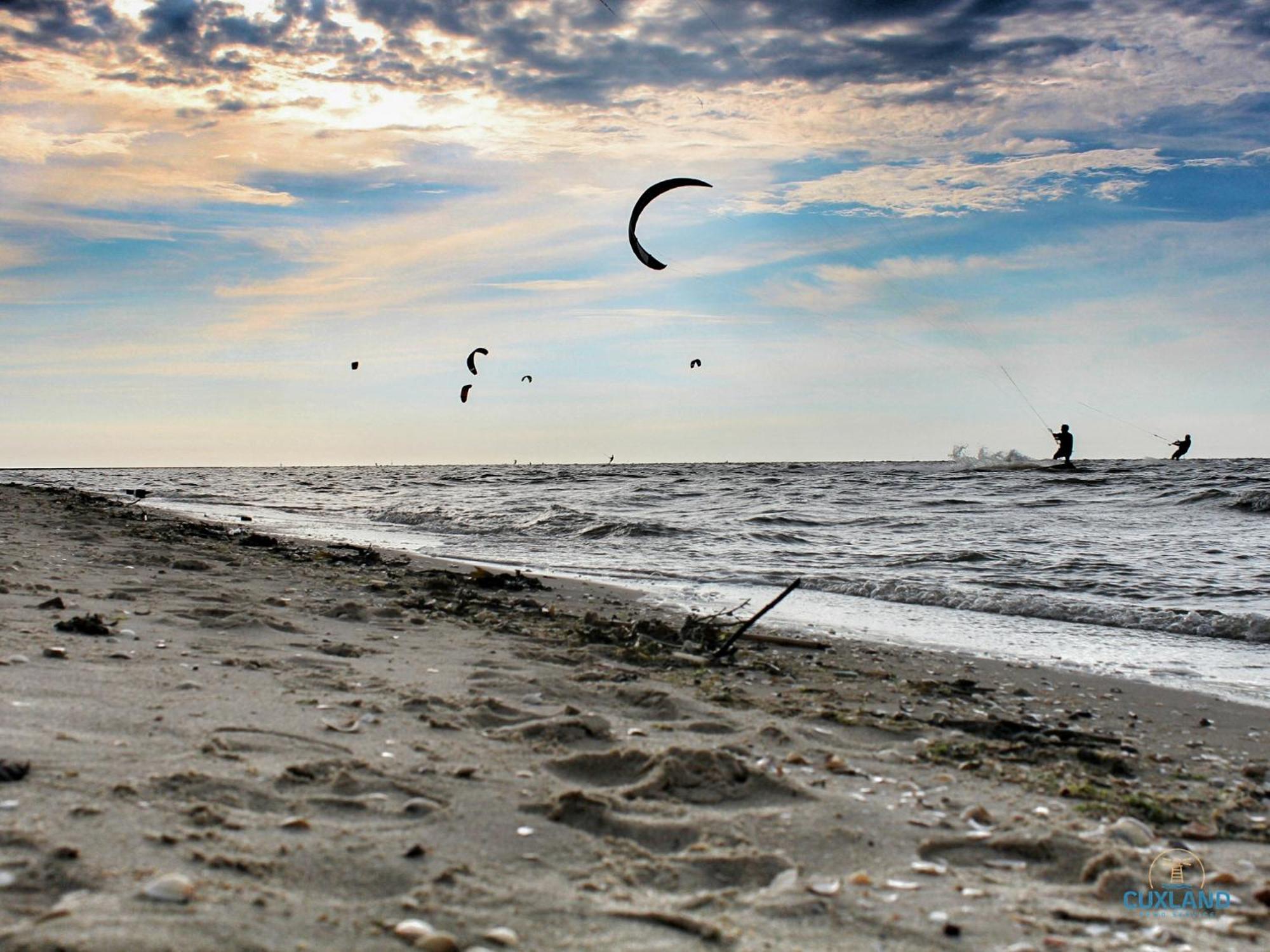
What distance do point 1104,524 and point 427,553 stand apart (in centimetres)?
1201

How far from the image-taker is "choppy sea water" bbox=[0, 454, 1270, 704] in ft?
25.0

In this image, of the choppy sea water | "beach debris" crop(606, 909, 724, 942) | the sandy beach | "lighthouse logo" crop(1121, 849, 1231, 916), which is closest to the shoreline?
the choppy sea water

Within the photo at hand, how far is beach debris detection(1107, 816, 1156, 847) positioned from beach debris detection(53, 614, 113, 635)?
4.53m

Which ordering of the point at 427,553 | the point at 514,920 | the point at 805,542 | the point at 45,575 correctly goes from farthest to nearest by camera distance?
the point at 805,542 → the point at 427,553 → the point at 45,575 → the point at 514,920

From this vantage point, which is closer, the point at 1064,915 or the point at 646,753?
the point at 1064,915

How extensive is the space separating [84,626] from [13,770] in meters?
2.44

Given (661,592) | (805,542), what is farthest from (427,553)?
(805,542)

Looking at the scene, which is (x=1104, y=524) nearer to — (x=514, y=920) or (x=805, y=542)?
(x=805, y=542)

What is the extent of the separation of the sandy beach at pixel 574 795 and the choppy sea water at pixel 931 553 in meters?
1.83

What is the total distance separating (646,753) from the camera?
11.8ft

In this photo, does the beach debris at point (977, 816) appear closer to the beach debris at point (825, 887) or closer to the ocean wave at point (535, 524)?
the beach debris at point (825, 887)

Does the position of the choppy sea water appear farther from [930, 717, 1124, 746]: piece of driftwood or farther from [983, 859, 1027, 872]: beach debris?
[983, 859, 1027, 872]: beach debris

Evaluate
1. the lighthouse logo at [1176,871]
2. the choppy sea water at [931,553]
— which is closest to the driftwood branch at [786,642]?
the choppy sea water at [931,553]

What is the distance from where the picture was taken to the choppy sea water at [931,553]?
761 cm
